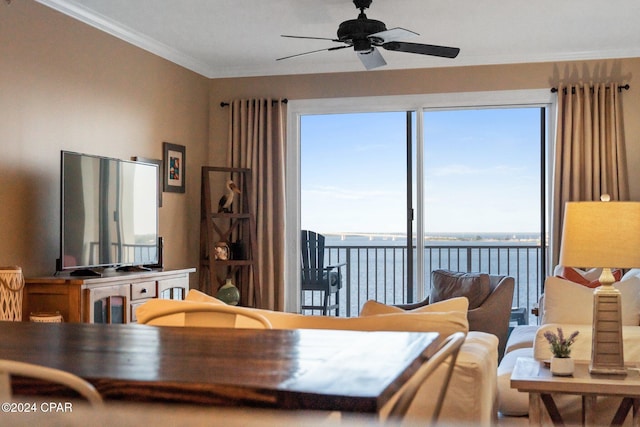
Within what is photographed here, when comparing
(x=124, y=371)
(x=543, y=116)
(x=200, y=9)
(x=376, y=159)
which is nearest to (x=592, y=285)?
(x=543, y=116)

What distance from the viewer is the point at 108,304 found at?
16.0 ft

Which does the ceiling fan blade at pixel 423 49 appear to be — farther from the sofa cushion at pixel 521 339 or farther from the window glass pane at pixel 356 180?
the window glass pane at pixel 356 180

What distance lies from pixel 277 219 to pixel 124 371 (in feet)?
20.1

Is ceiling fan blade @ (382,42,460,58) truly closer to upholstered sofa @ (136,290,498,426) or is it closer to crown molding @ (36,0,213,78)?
crown molding @ (36,0,213,78)

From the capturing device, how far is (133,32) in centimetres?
598

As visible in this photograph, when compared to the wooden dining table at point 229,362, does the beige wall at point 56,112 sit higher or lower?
higher

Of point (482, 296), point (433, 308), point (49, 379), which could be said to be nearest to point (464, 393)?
point (433, 308)

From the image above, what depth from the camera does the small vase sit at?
10.1 ft

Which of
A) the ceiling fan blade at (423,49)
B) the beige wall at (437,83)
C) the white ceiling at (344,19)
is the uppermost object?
the white ceiling at (344,19)

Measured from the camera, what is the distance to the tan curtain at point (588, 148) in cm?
652

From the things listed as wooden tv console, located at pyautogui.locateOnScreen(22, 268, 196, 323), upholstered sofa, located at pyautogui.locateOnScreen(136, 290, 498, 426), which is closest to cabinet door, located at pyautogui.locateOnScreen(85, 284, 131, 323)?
wooden tv console, located at pyautogui.locateOnScreen(22, 268, 196, 323)

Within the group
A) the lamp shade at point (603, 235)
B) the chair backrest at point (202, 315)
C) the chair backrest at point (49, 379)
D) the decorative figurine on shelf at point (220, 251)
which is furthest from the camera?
the decorative figurine on shelf at point (220, 251)

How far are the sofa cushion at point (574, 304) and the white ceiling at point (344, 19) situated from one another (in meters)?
2.19

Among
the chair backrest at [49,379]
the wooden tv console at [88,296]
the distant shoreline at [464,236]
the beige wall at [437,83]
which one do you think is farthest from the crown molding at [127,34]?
the chair backrest at [49,379]
